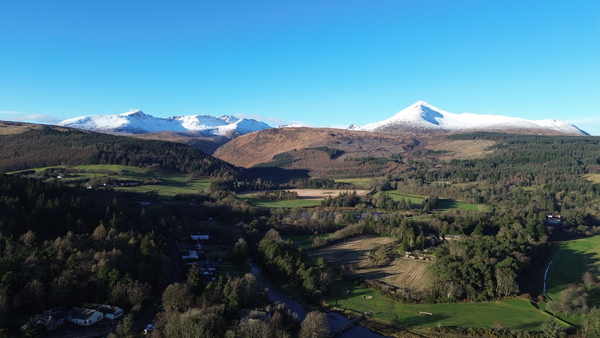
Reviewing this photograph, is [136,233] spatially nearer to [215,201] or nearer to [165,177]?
[215,201]

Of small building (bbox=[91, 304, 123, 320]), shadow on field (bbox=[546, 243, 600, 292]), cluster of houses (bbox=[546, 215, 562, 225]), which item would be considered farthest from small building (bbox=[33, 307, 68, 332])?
cluster of houses (bbox=[546, 215, 562, 225])

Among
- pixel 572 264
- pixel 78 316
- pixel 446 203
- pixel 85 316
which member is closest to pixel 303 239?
pixel 572 264

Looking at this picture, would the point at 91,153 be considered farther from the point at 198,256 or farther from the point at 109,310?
the point at 109,310

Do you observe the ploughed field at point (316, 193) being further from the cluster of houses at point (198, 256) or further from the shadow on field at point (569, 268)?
the shadow on field at point (569, 268)

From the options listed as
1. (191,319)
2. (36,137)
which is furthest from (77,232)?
(36,137)

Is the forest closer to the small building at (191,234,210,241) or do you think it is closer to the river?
the river
